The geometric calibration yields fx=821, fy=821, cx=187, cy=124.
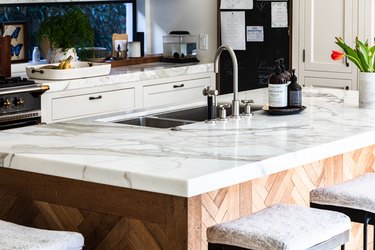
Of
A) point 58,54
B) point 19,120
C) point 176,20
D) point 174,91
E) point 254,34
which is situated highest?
point 176,20

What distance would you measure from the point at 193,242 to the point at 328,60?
→ 11.6 ft

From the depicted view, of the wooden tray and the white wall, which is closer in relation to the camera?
the wooden tray

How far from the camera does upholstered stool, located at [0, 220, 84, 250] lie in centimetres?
260

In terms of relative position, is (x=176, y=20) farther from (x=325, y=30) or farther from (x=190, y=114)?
(x=190, y=114)

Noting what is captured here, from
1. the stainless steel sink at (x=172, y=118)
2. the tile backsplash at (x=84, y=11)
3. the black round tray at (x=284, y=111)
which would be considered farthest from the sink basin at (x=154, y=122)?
the tile backsplash at (x=84, y=11)

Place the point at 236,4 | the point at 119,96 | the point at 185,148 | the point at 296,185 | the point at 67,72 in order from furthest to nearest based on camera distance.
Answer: the point at 236,4, the point at 119,96, the point at 67,72, the point at 296,185, the point at 185,148

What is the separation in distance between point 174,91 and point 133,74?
530 mm

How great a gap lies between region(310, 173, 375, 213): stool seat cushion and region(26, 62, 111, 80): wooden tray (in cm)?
259

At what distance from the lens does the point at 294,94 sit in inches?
160

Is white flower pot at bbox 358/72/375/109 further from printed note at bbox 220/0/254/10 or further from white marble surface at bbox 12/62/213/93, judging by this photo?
printed note at bbox 220/0/254/10

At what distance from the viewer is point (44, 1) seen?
6059mm

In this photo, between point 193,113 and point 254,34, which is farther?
point 254,34

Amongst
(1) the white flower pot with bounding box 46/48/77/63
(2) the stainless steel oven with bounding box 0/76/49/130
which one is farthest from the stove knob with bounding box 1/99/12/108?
(1) the white flower pot with bounding box 46/48/77/63

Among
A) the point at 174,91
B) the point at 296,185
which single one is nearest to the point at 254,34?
the point at 174,91
